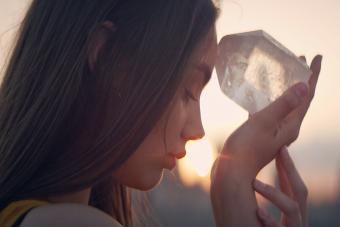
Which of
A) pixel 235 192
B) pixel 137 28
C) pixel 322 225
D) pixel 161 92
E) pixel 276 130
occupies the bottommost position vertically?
pixel 322 225

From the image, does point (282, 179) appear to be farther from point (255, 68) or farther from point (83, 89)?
point (83, 89)

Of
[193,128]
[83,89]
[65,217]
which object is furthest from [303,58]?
[65,217]

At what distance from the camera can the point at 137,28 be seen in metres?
1.90

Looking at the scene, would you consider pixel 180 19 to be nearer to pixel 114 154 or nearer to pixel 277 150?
pixel 114 154

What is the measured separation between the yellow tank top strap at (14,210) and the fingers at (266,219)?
820 millimetres

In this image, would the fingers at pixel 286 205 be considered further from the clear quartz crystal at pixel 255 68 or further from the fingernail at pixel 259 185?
the clear quartz crystal at pixel 255 68

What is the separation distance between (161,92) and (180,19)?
21 centimetres

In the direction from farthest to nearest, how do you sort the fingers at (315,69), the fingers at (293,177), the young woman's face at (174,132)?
the fingers at (293,177)
the fingers at (315,69)
the young woman's face at (174,132)

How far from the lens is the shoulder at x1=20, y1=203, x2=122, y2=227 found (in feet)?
5.16

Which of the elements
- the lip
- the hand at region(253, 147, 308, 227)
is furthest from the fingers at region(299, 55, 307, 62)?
the lip

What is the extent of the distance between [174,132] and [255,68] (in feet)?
1.53

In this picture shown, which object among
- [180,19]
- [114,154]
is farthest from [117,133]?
[180,19]

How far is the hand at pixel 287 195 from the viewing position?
2350mm

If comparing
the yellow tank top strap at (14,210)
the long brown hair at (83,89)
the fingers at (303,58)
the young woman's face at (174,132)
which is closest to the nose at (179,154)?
the young woman's face at (174,132)
